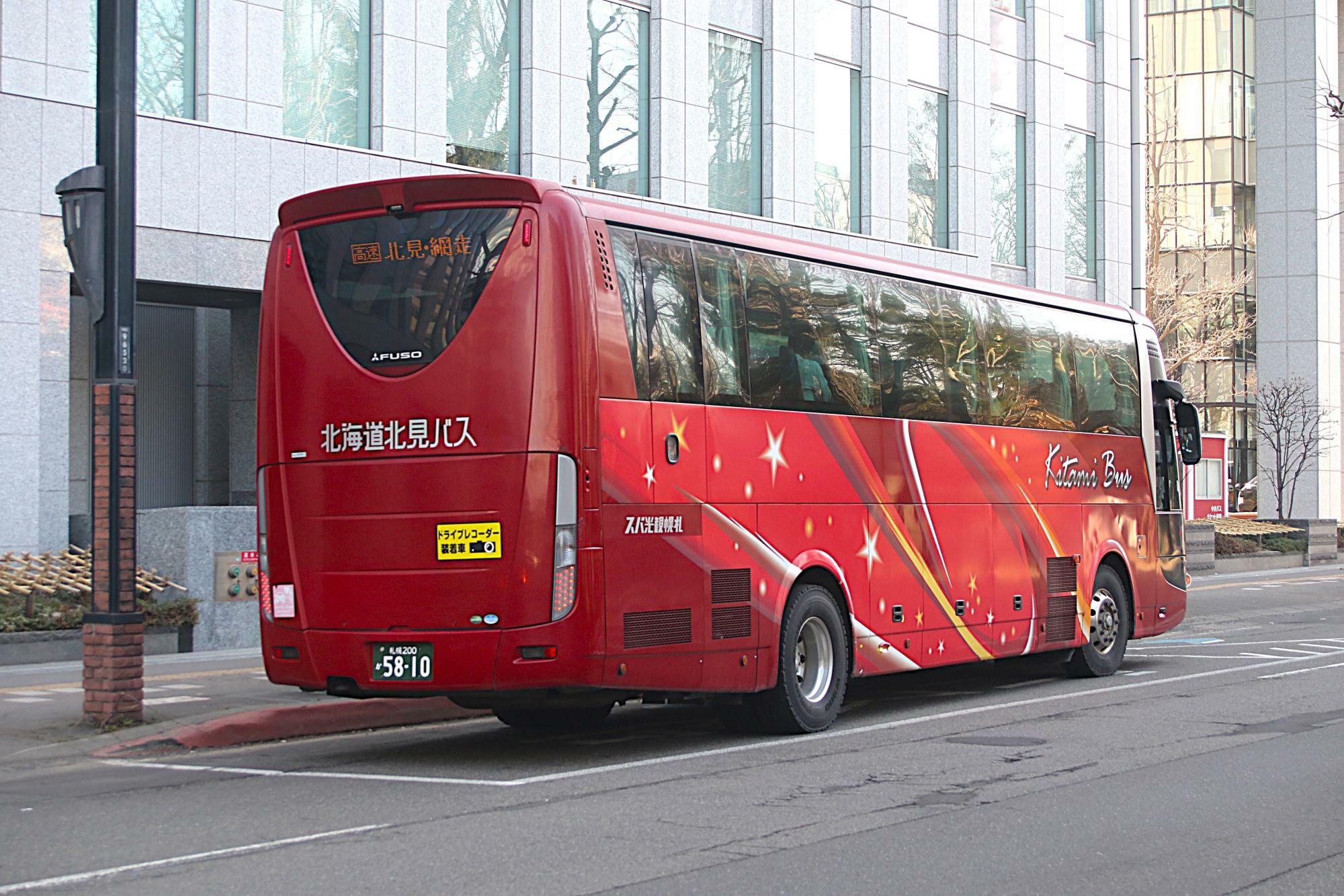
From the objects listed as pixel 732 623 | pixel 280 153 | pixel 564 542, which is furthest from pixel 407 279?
pixel 280 153

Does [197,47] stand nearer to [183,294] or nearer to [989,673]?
[183,294]

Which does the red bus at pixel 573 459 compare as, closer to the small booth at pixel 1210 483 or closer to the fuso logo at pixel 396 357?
the fuso logo at pixel 396 357

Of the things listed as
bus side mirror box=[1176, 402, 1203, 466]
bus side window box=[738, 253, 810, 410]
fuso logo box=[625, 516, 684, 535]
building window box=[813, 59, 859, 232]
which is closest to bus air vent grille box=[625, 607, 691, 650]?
fuso logo box=[625, 516, 684, 535]

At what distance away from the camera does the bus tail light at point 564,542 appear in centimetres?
1024

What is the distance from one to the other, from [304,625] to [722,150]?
57.7 feet

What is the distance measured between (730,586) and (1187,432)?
8956 millimetres

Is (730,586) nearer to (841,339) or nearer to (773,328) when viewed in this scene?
(773,328)

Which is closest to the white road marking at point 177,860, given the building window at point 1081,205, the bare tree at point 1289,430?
the building window at point 1081,205

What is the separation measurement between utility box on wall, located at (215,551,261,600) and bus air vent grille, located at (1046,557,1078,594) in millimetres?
9109

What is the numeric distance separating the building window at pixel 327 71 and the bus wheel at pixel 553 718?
11.1 m

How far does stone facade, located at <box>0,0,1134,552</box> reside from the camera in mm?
18812

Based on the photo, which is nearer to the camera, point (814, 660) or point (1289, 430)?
point (814, 660)

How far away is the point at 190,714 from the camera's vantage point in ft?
41.5

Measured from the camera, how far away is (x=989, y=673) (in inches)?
697
